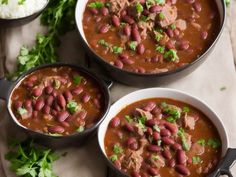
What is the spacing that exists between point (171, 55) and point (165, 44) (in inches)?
4.5

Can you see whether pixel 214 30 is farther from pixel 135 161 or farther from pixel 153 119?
pixel 135 161

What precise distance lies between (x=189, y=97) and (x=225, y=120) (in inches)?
12.5

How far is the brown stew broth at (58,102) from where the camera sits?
388 cm

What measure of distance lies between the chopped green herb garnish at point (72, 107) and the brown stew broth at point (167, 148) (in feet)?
0.76

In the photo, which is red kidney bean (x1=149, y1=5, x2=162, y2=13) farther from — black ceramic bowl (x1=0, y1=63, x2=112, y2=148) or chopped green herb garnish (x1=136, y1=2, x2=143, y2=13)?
black ceramic bowl (x1=0, y1=63, x2=112, y2=148)

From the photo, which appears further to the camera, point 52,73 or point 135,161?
point 52,73

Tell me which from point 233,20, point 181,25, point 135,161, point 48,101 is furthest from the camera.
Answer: point 233,20

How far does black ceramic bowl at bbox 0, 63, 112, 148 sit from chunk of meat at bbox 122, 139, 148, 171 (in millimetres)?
275

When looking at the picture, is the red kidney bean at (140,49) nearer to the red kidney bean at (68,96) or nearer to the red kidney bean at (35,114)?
the red kidney bean at (68,96)

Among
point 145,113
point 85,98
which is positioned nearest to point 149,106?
point 145,113

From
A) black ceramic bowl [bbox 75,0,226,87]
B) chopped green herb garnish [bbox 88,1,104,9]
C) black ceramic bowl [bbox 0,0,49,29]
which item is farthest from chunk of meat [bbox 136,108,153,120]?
black ceramic bowl [bbox 0,0,49,29]

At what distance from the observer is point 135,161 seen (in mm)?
3709

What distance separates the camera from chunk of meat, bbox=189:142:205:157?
149 inches

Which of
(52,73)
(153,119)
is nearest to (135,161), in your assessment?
(153,119)
